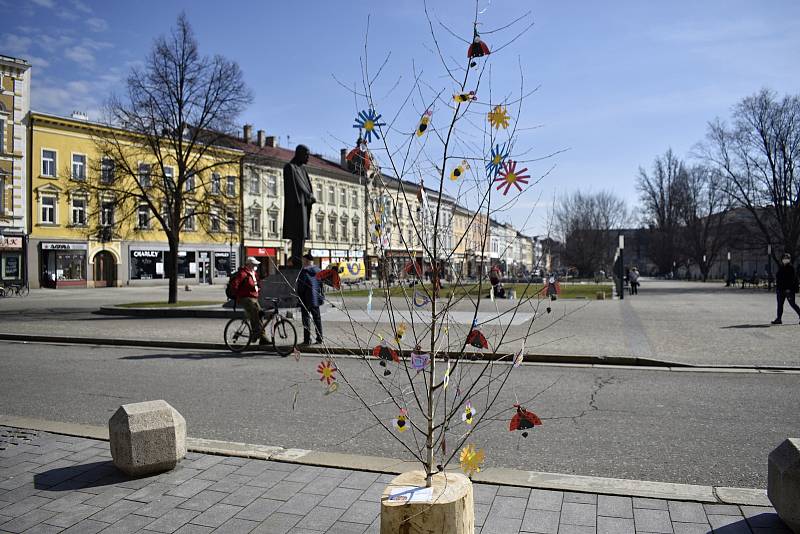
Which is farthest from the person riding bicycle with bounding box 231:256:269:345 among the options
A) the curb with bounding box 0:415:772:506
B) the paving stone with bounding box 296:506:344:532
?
the paving stone with bounding box 296:506:344:532

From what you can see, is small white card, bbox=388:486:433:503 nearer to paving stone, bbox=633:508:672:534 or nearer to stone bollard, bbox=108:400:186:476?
paving stone, bbox=633:508:672:534

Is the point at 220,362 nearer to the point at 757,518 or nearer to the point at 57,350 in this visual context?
the point at 57,350

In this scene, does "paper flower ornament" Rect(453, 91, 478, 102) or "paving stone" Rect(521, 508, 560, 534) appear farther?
"paving stone" Rect(521, 508, 560, 534)

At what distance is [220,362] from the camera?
10.7 meters

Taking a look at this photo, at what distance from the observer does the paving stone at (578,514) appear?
363 centimetres

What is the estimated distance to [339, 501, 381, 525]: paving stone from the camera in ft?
12.3

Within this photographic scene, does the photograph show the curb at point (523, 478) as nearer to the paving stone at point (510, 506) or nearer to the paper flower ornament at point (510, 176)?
the paving stone at point (510, 506)

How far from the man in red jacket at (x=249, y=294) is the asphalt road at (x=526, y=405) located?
1.39 meters

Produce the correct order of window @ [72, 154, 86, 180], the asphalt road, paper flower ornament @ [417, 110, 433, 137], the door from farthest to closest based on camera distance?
the door < window @ [72, 154, 86, 180] < the asphalt road < paper flower ornament @ [417, 110, 433, 137]

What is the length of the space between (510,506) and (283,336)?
8.46 meters

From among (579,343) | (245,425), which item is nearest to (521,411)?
(245,425)

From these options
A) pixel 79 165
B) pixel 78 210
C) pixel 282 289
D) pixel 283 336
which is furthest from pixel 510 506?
pixel 79 165

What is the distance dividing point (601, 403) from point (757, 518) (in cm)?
344

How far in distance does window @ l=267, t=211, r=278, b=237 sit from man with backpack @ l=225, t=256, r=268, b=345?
49027mm
